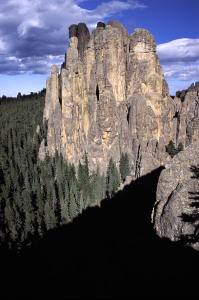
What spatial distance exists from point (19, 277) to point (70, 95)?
40.2 m

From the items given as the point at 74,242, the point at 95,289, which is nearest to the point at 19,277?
the point at 74,242

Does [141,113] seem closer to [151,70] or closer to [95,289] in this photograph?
[151,70]

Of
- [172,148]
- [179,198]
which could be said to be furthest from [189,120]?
[179,198]

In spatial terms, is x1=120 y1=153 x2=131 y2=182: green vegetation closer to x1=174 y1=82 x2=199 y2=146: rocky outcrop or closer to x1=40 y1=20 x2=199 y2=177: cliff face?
x1=40 y1=20 x2=199 y2=177: cliff face

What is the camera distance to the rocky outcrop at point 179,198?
13125mm

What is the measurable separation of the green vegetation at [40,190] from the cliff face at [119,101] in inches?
169

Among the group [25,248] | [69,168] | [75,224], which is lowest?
[25,248]

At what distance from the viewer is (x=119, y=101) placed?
177ft

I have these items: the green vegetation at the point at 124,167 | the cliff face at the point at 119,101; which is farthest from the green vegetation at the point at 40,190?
the cliff face at the point at 119,101

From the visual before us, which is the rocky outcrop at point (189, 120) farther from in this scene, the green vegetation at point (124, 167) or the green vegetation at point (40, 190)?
the green vegetation at point (40, 190)

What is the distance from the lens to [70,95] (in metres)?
57.9

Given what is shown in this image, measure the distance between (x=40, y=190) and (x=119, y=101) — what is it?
83.7 feet

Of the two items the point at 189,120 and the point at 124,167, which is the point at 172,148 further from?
the point at 124,167

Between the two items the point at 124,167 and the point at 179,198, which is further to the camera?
the point at 124,167
